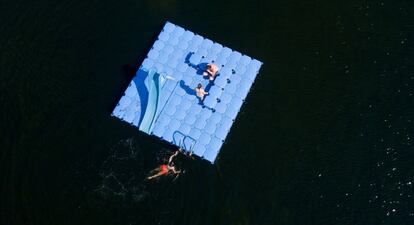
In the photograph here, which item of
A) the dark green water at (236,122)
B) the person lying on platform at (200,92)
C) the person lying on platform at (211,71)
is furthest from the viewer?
the person lying on platform at (211,71)

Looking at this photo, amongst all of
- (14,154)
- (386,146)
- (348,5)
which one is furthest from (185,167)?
(348,5)

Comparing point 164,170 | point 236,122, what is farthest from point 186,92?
point 164,170

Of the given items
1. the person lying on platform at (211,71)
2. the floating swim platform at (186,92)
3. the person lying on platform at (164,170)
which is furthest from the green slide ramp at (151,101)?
the person lying on platform at (211,71)

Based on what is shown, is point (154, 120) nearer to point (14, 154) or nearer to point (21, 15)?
point (14, 154)

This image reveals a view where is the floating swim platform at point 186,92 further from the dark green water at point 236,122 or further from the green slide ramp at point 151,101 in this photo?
the dark green water at point 236,122

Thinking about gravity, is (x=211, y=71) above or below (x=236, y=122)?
above

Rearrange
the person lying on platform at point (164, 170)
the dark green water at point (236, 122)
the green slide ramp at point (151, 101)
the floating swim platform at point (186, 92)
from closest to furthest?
the dark green water at point (236, 122)
the person lying on platform at point (164, 170)
the floating swim platform at point (186, 92)
the green slide ramp at point (151, 101)

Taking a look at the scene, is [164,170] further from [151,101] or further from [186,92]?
[186,92]
